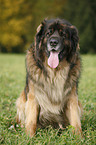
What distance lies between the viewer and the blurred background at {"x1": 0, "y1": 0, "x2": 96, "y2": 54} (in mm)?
25641

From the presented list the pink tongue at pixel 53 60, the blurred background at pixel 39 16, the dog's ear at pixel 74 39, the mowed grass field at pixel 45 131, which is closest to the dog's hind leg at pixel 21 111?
the mowed grass field at pixel 45 131

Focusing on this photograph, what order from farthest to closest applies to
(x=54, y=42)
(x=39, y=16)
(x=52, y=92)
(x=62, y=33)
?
(x=39, y=16) → (x=52, y=92) → (x=62, y=33) → (x=54, y=42)

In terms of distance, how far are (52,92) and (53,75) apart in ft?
0.96

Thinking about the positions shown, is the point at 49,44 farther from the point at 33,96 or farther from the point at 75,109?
the point at 75,109

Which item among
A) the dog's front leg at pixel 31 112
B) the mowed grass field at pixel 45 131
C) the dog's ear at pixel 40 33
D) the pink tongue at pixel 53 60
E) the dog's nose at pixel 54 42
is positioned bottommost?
the mowed grass field at pixel 45 131

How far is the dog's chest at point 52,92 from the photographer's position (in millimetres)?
3193

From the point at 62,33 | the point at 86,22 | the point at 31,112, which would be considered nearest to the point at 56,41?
the point at 62,33

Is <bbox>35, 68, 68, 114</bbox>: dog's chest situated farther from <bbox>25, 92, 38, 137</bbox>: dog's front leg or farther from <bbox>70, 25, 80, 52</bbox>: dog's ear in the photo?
<bbox>70, 25, 80, 52</bbox>: dog's ear

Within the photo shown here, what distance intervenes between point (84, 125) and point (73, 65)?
3.64 feet

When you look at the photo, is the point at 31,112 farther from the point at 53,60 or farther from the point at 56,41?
the point at 56,41

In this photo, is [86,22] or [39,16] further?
[39,16]

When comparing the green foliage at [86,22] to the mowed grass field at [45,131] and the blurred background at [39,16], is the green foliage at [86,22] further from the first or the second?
the mowed grass field at [45,131]

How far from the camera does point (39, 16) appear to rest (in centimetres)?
2792

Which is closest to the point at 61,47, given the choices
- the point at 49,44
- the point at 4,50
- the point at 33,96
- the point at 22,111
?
the point at 49,44
